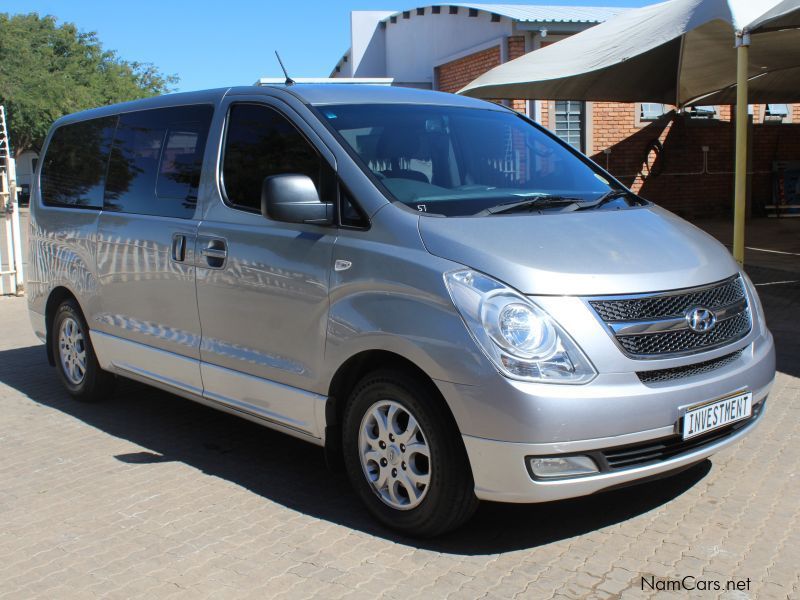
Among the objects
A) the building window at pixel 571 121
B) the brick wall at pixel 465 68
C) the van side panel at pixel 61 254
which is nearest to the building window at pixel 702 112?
the building window at pixel 571 121

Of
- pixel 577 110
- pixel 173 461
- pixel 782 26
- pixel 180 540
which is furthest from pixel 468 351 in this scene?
pixel 577 110

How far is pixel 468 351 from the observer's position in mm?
3494

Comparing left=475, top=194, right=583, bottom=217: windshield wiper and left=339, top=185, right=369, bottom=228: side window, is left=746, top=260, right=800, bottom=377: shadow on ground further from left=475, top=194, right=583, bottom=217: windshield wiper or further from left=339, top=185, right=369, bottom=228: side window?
left=339, top=185, right=369, bottom=228: side window

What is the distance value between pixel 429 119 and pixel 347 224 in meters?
1.01

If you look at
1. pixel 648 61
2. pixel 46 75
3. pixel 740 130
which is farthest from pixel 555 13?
pixel 46 75

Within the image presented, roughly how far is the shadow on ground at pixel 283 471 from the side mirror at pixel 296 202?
4.72 ft

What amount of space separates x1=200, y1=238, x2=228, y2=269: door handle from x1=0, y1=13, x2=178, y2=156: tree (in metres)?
47.0

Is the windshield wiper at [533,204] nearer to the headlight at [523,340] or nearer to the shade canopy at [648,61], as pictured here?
the headlight at [523,340]

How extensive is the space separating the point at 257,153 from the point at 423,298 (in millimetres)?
1613

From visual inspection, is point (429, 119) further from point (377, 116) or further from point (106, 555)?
point (106, 555)

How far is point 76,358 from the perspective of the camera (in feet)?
21.1

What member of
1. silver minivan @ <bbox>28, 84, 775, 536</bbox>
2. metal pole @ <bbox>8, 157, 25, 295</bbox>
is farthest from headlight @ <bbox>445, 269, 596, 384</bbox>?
metal pole @ <bbox>8, 157, 25, 295</bbox>

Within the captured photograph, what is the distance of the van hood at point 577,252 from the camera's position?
11.8 feet

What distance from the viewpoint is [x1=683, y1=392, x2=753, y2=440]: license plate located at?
3688 mm
